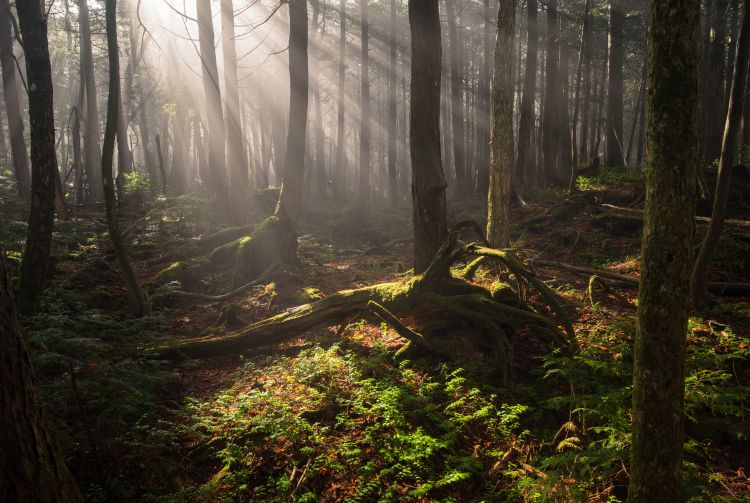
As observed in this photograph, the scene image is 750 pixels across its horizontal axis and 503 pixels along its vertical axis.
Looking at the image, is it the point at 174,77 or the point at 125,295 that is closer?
the point at 125,295

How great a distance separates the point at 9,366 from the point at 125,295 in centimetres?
732

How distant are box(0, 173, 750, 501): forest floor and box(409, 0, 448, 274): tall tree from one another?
5.36ft

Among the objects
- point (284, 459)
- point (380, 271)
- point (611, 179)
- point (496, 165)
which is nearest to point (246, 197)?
point (380, 271)

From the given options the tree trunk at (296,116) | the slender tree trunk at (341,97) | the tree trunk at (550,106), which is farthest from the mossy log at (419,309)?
the slender tree trunk at (341,97)

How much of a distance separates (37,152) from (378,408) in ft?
22.9

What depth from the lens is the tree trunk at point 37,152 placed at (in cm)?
693

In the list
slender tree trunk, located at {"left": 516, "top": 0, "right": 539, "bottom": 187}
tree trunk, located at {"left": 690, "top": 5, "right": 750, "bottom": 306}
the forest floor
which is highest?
slender tree trunk, located at {"left": 516, "top": 0, "right": 539, "bottom": 187}

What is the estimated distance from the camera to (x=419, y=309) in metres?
6.41

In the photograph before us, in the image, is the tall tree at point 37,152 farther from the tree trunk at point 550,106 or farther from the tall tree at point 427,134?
the tree trunk at point 550,106

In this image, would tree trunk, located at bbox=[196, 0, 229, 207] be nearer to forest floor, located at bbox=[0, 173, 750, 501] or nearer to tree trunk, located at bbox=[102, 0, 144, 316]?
tree trunk, located at bbox=[102, 0, 144, 316]

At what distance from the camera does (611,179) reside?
1404 centimetres

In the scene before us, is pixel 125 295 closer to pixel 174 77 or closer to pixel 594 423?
pixel 594 423

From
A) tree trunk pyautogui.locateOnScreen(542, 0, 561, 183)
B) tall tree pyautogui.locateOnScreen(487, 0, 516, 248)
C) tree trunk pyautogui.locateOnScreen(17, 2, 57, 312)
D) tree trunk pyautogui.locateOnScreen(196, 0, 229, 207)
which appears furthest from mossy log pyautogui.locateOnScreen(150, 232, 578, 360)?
tree trunk pyautogui.locateOnScreen(542, 0, 561, 183)

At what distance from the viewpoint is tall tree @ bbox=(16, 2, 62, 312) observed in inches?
273
